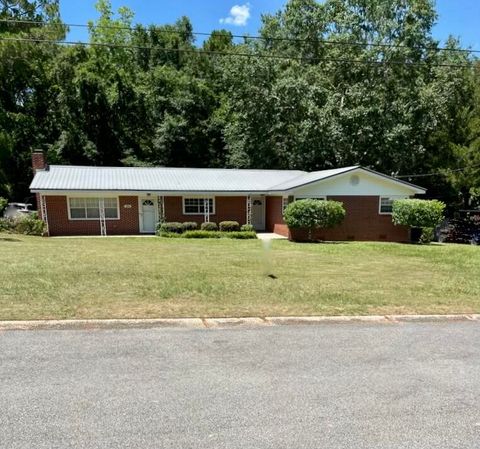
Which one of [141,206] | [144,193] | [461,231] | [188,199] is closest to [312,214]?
[188,199]

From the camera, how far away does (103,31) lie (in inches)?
1688

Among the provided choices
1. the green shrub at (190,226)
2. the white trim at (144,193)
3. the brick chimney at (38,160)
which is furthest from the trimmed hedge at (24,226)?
the green shrub at (190,226)

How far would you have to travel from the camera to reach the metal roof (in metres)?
22.6

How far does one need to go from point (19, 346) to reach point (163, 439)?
2665mm

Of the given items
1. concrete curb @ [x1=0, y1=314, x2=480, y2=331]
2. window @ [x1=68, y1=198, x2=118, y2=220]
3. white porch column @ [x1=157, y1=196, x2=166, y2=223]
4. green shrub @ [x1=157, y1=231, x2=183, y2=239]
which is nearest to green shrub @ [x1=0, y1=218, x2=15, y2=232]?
window @ [x1=68, y1=198, x2=118, y2=220]

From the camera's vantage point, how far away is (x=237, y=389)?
13.3 feet

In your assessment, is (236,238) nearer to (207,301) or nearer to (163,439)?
(207,301)

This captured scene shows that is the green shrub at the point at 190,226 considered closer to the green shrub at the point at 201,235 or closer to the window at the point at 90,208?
the green shrub at the point at 201,235

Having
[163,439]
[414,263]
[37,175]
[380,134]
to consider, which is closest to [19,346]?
[163,439]

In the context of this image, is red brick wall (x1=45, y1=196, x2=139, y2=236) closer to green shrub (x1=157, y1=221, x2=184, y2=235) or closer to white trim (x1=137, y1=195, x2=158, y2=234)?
white trim (x1=137, y1=195, x2=158, y2=234)

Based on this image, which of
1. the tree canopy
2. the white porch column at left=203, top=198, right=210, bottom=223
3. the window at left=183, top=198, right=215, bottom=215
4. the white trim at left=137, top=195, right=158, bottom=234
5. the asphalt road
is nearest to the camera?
the asphalt road

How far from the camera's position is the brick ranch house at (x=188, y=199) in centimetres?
2244

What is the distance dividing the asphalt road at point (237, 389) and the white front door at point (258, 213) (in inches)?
812

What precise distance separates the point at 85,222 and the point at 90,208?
798 mm
